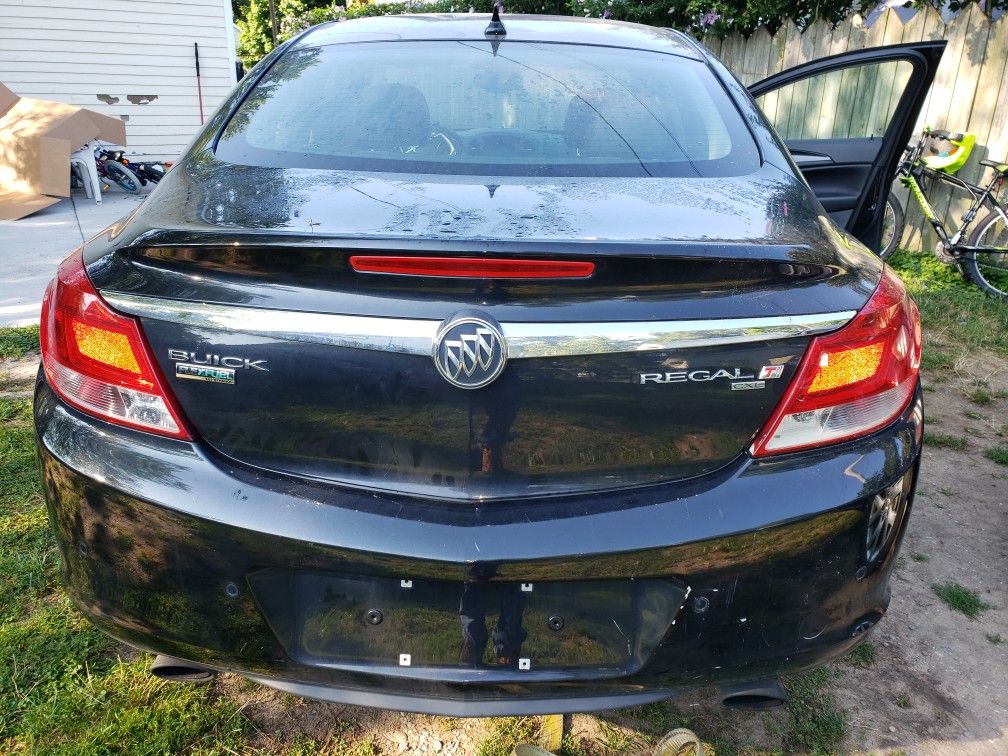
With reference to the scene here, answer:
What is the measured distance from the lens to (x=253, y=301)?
142 cm

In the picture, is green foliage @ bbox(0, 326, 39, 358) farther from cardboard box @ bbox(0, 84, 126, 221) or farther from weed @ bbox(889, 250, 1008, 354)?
weed @ bbox(889, 250, 1008, 354)

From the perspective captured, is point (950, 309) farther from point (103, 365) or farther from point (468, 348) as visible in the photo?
point (103, 365)

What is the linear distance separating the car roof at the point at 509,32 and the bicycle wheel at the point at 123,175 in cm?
811

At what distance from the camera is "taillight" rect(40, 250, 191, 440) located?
4.87ft

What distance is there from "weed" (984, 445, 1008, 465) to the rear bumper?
8.07 feet

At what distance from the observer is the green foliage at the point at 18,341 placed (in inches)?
172

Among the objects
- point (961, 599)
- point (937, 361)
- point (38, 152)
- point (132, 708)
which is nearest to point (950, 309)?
point (937, 361)

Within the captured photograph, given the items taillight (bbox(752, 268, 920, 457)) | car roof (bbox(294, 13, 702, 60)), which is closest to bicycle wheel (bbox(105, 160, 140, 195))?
car roof (bbox(294, 13, 702, 60))

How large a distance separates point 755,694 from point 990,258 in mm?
5501

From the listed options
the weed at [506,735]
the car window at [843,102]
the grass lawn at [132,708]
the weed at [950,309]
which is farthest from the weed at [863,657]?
the car window at [843,102]

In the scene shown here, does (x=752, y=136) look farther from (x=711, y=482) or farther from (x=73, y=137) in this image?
(x=73, y=137)

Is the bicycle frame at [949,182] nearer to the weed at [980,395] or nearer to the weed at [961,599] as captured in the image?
the weed at [980,395]

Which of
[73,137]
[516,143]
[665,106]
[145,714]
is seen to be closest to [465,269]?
[516,143]

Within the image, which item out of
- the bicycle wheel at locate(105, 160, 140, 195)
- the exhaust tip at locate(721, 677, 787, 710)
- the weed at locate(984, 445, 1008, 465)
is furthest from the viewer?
the bicycle wheel at locate(105, 160, 140, 195)
